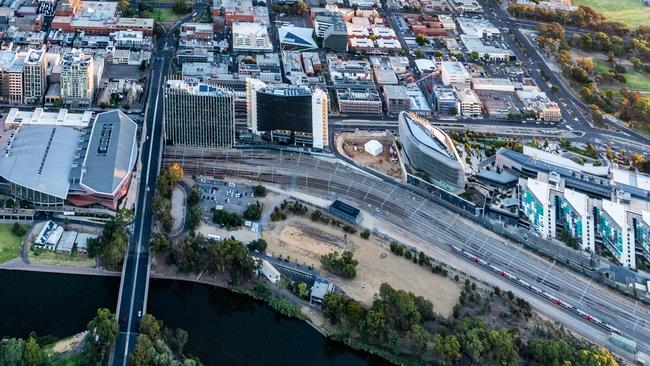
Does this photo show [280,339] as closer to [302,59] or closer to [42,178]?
[42,178]

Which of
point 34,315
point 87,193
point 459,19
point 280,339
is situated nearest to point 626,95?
point 459,19

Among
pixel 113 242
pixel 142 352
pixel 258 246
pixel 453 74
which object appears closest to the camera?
pixel 142 352

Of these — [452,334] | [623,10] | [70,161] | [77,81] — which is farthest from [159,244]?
[623,10]

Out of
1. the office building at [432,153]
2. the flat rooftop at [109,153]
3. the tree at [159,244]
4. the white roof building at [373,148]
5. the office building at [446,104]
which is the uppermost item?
the office building at [446,104]

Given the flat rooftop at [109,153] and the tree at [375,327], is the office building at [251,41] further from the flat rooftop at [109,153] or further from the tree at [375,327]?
the tree at [375,327]

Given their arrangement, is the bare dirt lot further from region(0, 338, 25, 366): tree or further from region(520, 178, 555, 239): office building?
region(0, 338, 25, 366): tree

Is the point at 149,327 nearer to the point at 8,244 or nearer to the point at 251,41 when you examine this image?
the point at 8,244

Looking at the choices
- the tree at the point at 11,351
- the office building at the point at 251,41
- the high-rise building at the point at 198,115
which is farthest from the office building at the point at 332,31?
the tree at the point at 11,351
